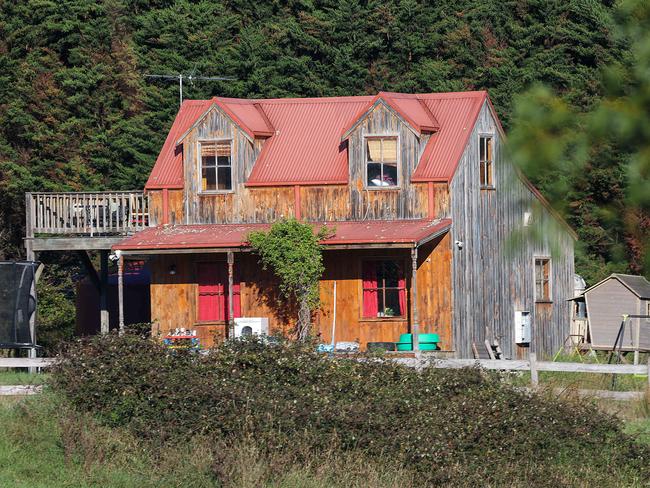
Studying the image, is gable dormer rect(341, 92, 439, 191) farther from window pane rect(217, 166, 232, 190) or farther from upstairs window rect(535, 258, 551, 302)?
upstairs window rect(535, 258, 551, 302)

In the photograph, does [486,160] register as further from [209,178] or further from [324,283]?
[209,178]

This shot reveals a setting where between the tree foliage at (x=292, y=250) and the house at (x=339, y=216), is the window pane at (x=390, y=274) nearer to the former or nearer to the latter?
the house at (x=339, y=216)

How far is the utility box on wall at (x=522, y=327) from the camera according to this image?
97.0ft

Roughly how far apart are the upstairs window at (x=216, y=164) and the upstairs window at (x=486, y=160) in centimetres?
571

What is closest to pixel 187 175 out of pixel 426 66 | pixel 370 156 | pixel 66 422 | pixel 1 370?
pixel 370 156

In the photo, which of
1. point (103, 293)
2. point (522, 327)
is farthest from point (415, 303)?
point (103, 293)

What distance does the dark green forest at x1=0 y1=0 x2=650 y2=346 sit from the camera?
44.8m

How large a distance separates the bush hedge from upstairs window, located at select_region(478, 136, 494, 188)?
11.5 metres

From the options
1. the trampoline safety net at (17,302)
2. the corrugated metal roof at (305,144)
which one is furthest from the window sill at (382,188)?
the trampoline safety net at (17,302)

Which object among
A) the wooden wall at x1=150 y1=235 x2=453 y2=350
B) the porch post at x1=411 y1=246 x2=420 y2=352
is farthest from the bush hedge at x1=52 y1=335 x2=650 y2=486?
the wooden wall at x1=150 y1=235 x2=453 y2=350

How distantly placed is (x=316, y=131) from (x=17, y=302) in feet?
27.0

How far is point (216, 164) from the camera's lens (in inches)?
1133

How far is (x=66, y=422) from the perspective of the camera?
1568 centimetres

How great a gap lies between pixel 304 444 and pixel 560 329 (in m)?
17.8
